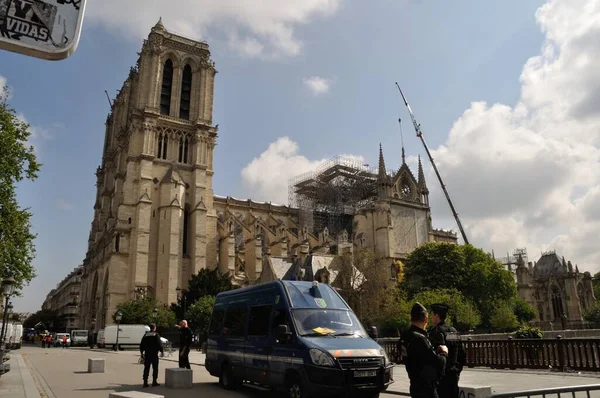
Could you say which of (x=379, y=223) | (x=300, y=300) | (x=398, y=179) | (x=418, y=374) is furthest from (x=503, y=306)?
(x=418, y=374)

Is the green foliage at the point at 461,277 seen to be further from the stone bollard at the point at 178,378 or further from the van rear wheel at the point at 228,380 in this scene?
the stone bollard at the point at 178,378

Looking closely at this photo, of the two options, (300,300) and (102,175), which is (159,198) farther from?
(300,300)

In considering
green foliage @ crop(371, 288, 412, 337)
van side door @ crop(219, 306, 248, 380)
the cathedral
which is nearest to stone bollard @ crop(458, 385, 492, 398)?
van side door @ crop(219, 306, 248, 380)

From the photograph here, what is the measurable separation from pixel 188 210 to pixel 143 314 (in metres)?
15.5

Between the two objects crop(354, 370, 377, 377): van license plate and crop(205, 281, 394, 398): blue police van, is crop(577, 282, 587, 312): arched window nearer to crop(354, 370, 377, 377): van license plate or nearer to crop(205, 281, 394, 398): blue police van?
crop(205, 281, 394, 398): blue police van

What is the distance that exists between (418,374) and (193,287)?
41.4 m

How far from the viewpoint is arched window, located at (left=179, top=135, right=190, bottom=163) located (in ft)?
189

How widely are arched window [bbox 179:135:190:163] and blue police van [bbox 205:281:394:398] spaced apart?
4694cm

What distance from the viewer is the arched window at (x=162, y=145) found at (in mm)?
55922

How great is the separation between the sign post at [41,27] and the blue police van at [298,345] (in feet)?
22.3

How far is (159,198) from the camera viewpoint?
53.4 meters

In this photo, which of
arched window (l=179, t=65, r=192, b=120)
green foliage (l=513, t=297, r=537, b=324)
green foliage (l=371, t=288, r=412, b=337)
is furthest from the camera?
arched window (l=179, t=65, r=192, b=120)

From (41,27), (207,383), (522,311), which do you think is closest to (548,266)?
(522,311)

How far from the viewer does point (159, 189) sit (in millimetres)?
53812
